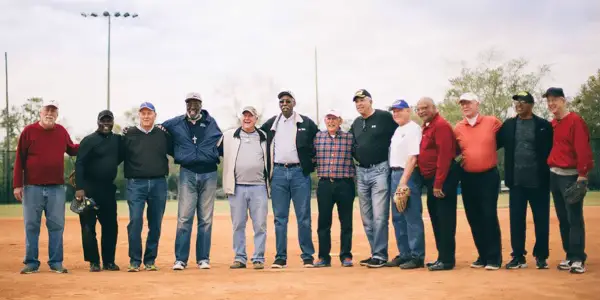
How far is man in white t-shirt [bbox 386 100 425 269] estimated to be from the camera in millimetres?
8492

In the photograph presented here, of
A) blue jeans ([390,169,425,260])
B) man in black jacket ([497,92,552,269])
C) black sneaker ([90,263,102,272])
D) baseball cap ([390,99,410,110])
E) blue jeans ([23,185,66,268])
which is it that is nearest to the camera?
man in black jacket ([497,92,552,269])

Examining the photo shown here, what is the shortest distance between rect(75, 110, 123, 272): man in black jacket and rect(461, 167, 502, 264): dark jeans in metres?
4.45

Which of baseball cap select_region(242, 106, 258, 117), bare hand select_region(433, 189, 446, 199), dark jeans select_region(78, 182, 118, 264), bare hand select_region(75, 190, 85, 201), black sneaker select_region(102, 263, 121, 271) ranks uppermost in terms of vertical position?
baseball cap select_region(242, 106, 258, 117)

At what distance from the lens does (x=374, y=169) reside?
29.0ft

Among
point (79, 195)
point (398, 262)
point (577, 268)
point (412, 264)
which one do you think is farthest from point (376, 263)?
point (79, 195)

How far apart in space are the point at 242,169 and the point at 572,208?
4054 mm

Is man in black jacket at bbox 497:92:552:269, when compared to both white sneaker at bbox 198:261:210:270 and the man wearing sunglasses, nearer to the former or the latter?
the man wearing sunglasses

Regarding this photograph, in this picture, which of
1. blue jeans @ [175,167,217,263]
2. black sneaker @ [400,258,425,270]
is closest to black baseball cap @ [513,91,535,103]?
black sneaker @ [400,258,425,270]

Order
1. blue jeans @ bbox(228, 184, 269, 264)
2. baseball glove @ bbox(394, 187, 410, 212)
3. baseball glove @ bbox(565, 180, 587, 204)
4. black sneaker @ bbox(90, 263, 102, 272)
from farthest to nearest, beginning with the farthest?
1. blue jeans @ bbox(228, 184, 269, 264)
2. black sneaker @ bbox(90, 263, 102, 272)
3. baseball glove @ bbox(394, 187, 410, 212)
4. baseball glove @ bbox(565, 180, 587, 204)

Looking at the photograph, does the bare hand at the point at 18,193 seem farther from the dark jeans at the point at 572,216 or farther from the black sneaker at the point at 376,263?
the dark jeans at the point at 572,216

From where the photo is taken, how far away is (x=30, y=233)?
8.84 m

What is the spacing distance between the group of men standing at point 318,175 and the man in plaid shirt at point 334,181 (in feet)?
0.05

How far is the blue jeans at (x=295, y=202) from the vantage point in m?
9.09

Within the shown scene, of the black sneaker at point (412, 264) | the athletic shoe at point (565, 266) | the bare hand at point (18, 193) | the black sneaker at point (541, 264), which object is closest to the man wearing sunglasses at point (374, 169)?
the black sneaker at point (412, 264)
